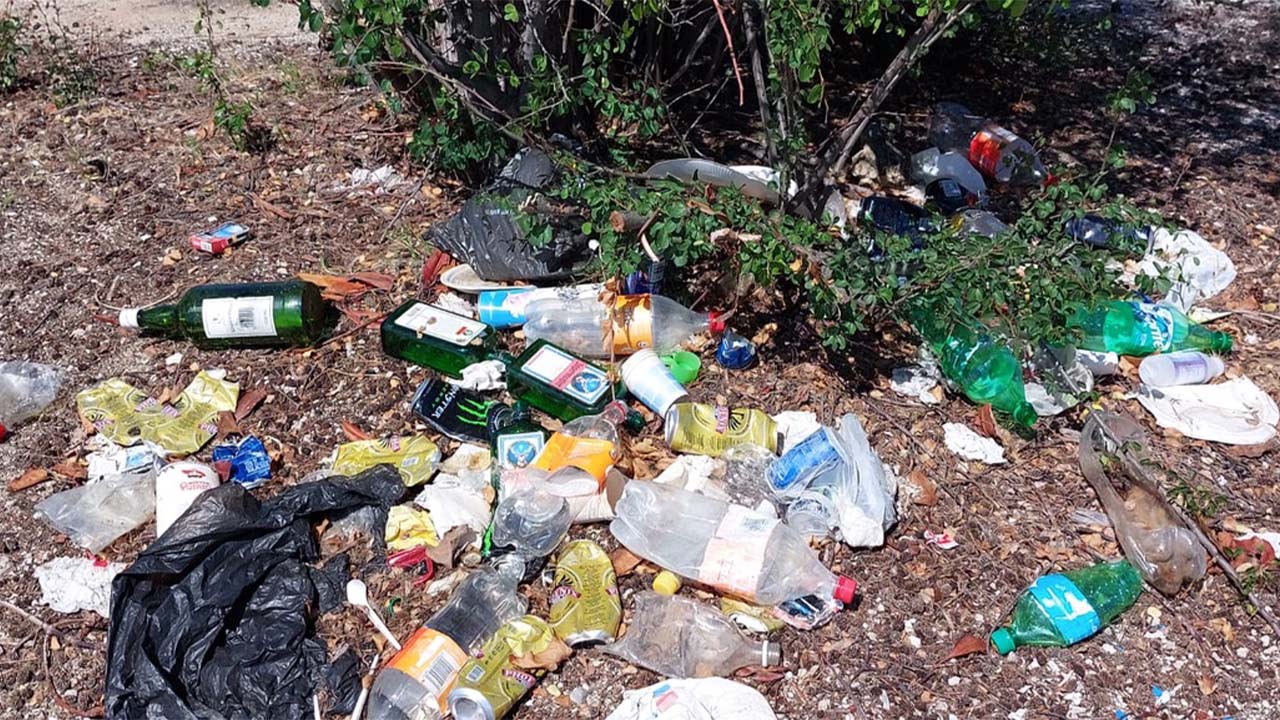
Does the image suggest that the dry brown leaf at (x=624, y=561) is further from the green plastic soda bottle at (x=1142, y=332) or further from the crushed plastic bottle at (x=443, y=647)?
the green plastic soda bottle at (x=1142, y=332)

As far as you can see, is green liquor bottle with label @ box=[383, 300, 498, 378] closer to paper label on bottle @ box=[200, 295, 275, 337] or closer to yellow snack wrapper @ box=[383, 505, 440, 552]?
paper label on bottle @ box=[200, 295, 275, 337]

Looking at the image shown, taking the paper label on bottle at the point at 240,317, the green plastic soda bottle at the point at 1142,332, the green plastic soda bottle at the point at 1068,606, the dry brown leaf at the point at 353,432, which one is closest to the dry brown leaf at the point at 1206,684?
the green plastic soda bottle at the point at 1068,606

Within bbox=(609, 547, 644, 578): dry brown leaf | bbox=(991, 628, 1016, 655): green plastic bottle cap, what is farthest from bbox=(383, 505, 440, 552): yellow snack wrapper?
bbox=(991, 628, 1016, 655): green plastic bottle cap

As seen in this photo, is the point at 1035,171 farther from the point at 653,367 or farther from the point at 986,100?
the point at 653,367

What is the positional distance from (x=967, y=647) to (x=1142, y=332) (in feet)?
5.11

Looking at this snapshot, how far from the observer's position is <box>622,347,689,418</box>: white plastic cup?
10.6ft

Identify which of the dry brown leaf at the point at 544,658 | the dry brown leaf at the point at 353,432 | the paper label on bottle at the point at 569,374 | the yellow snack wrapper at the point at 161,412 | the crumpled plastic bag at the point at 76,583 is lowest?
the crumpled plastic bag at the point at 76,583

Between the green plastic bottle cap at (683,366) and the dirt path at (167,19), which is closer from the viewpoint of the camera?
the green plastic bottle cap at (683,366)

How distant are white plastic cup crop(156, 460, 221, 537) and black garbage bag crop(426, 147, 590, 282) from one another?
1.30 m

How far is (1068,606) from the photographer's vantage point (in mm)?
2738

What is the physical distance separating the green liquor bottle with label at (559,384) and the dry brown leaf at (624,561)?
513 mm

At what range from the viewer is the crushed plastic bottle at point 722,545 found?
9.04 ft

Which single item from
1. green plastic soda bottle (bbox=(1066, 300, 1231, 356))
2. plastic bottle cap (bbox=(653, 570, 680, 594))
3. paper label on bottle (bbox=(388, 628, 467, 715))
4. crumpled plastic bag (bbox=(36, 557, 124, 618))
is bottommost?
crumpled plastic bag (bbox=(36, 557, 124, 618))

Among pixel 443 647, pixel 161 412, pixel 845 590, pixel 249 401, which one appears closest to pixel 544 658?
pixel 443 647
